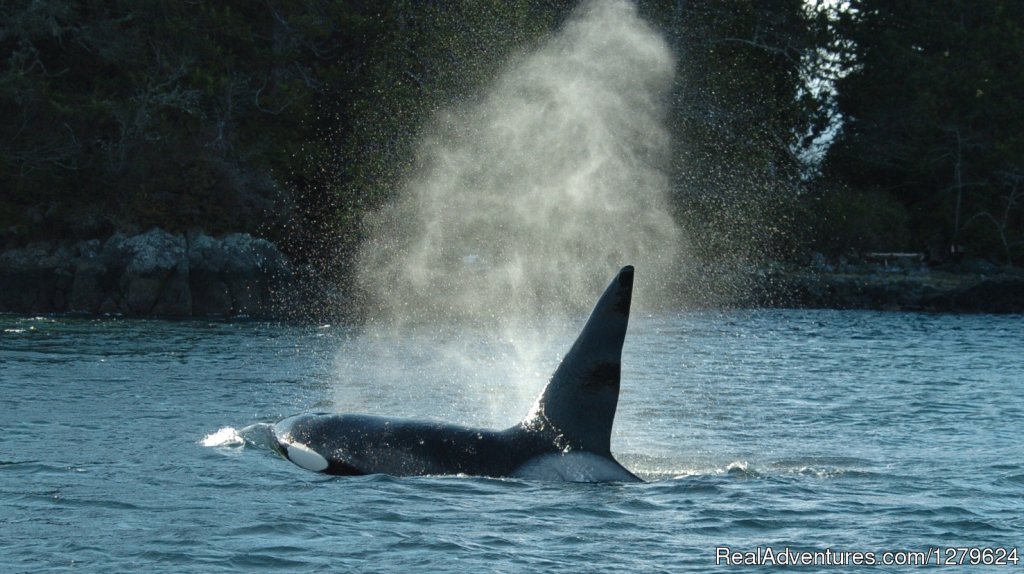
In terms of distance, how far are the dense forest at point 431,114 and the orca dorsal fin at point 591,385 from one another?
36.5 meters

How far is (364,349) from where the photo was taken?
1318 inches

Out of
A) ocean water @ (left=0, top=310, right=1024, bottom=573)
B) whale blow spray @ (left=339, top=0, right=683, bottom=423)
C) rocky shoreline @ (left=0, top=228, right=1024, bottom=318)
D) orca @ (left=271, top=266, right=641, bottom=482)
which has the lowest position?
ocean water @ (left=0, top=310, right=1024, bottom=573)

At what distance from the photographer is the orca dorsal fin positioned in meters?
12.4

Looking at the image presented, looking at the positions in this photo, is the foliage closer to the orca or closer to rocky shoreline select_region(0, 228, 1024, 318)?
rocky shoreline select_region(0, 228, 1024, 318)

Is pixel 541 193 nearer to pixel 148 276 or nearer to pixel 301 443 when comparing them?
pixel 148 276

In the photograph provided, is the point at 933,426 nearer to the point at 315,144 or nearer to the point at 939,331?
the point at 939,331

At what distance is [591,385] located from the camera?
1269 centimetres

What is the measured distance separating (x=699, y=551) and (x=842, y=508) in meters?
2.36

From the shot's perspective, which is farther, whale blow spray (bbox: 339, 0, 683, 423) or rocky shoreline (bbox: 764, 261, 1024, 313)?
rocky shoreline (bbox: 764, 261, 1024, 313)

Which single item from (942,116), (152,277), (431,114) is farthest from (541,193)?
(152,277)

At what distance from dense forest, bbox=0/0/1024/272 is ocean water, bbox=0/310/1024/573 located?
20994mm

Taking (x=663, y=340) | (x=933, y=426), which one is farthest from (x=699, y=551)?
(x=663, y=340)

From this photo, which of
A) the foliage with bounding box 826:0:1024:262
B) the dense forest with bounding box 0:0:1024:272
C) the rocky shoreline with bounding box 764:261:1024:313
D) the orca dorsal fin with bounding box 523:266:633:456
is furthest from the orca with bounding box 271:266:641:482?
the foliage with bounding box 826:0:1024:262

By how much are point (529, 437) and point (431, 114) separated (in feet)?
136
